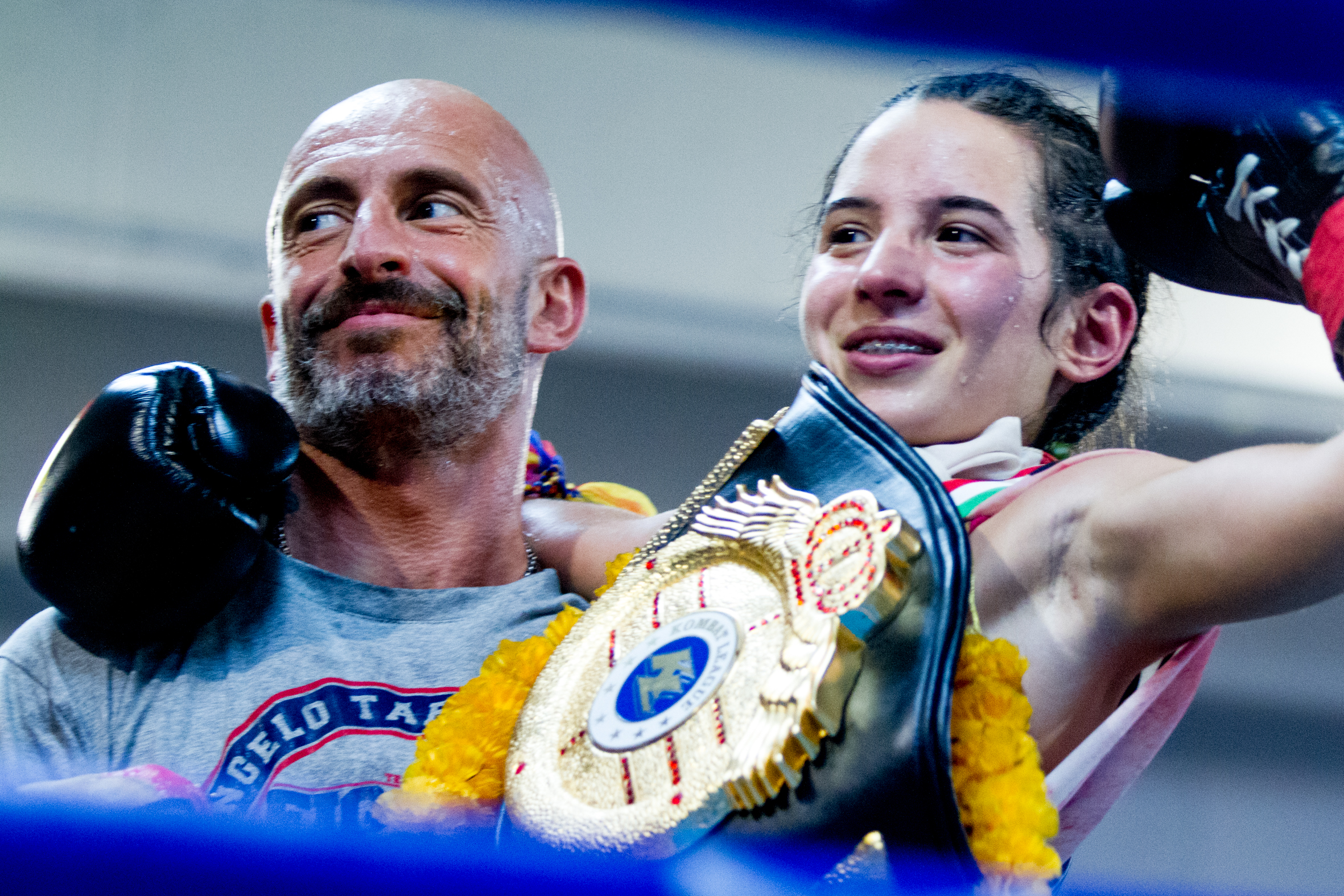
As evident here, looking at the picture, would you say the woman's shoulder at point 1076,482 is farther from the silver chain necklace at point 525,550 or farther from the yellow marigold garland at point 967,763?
the silver chain necklace at point 525,550

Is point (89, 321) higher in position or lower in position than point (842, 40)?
lower

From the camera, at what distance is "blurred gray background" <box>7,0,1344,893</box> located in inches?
58.5

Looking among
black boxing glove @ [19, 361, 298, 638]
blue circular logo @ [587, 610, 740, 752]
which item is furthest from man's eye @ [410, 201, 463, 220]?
blue circular logo @ [587, 610, 740, 752]

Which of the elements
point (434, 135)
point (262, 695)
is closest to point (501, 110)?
point (434, 135)

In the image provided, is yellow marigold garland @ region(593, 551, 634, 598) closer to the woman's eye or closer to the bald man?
the bald man

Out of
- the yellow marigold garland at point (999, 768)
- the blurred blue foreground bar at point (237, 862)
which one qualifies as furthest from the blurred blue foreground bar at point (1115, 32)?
the blurred blue foreground bar at point (237, 862)

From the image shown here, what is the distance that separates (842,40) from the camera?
1.07 metres

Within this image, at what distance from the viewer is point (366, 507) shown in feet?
4.36

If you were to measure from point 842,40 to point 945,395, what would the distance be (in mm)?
334

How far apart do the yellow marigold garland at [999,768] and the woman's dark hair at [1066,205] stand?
1.21ft

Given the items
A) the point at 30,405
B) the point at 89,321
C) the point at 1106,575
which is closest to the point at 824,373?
the point at 1106,575

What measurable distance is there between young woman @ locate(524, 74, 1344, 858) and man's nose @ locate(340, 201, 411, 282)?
1.25ft

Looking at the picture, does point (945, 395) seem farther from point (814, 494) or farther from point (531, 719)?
point (531, 719)

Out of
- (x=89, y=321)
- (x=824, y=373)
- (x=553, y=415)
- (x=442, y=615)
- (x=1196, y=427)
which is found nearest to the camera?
(x=824, y=373)
